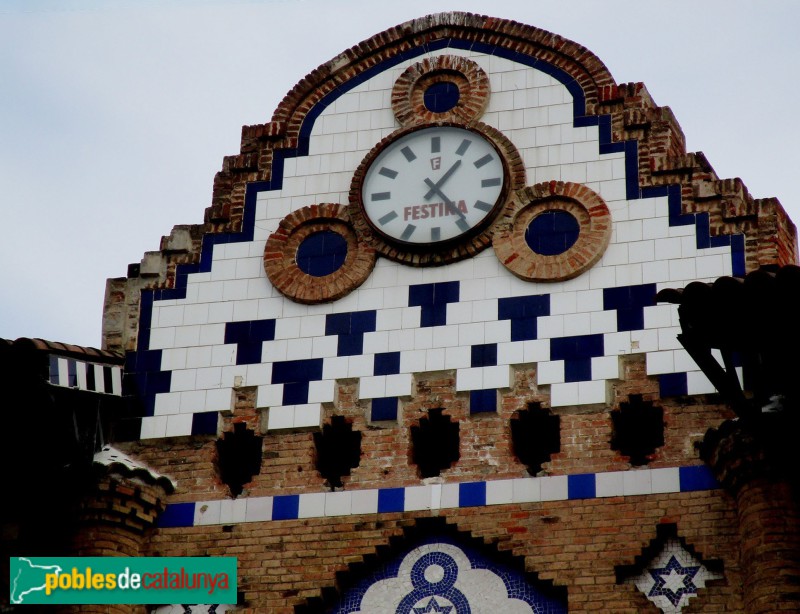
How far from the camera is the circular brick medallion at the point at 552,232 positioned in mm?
25266

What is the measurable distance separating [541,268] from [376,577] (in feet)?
13.8

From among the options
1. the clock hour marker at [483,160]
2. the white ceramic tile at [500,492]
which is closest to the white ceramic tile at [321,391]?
the white ceramic tile at [500,492]

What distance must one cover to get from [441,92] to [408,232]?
2.21 metres

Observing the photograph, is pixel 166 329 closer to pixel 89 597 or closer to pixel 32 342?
pixel 32 342

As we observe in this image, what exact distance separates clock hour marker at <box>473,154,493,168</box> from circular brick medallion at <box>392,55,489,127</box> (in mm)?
587

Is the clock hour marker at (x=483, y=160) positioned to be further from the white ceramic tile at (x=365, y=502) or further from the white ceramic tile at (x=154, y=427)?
the white ceramic tile at (x=154, y=427)

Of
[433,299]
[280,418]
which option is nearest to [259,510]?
[280,418]

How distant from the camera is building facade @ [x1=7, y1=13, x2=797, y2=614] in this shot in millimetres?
23750

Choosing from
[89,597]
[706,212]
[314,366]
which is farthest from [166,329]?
[706,212]

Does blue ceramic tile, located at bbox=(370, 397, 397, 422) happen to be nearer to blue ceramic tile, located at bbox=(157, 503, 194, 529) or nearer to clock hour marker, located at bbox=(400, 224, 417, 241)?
clock hour marker, located at bbox=(400, 224, 417, 241)

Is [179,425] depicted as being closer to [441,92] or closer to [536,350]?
[536,350]

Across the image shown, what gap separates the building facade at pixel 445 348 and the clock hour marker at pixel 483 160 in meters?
0.05

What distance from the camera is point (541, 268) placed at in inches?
997

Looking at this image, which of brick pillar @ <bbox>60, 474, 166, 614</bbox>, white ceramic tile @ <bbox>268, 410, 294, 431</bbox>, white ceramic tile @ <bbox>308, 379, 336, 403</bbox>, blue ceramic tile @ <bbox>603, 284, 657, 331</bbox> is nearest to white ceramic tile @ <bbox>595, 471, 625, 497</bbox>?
blue ceramic tile @ <bbox>603, 284, 657, 331</bbox>
